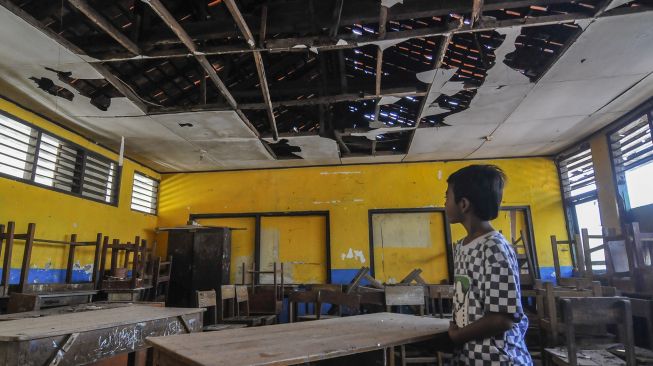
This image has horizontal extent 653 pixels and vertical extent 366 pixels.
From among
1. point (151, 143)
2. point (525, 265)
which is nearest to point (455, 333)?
point (151, 143)

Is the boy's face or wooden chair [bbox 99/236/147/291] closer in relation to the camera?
the boy's face

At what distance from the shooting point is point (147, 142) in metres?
5.52

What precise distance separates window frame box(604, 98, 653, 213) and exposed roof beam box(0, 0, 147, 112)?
6021mm

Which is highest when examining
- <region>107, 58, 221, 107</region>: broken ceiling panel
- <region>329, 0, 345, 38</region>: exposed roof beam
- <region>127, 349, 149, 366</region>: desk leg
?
<region>107, 58, 221, 107</region>: broken ceiling panel

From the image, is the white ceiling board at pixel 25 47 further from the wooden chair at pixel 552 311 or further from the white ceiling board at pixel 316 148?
the wooden chair at pixel 552 311

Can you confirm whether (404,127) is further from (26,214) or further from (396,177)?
(26,214)

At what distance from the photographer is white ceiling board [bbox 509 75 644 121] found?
3959 mm

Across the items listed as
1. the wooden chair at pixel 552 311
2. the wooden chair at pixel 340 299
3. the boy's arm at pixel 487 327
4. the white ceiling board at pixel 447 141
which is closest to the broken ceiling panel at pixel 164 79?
the wooden chair at pixel 340 299

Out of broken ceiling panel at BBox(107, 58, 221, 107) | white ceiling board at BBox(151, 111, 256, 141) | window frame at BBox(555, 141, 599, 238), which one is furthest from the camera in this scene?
window frame at BBox(555, 141, 599, 238)

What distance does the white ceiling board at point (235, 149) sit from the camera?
551 centimetres

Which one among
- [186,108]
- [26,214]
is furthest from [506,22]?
[26,214]

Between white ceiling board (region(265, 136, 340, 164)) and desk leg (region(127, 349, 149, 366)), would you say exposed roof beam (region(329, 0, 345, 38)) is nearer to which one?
white ceiling board (region(265, 136, 340, 164))

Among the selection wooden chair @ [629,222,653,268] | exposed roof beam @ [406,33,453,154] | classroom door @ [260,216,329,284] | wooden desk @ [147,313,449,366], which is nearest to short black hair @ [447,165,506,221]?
wooden desk @ [147,313,449,366]

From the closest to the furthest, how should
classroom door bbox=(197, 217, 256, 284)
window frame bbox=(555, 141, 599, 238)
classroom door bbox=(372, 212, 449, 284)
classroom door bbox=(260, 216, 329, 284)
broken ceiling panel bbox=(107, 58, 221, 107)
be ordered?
broken ceiling panel bbox=(107, 58, 221, 107), window frame bbox=(555, 141, 599, 238), classroom door bbox=(372, 212, 449, 284), classroom door bbox=(260, 216, 329, 284), classroom door bbox=(197, 217, 256, 284)
